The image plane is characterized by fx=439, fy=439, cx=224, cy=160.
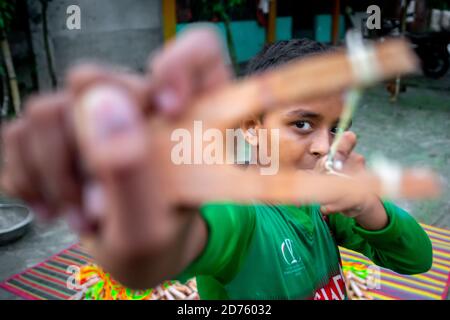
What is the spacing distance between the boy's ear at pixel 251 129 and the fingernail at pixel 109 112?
0.76 metres

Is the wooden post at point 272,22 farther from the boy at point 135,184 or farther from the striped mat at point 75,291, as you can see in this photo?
the boy at point 135,184

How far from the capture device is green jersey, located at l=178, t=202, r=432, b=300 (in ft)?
2.96

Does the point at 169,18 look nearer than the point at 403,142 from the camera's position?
No

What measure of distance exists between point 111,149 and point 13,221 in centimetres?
331

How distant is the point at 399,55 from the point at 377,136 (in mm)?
5395

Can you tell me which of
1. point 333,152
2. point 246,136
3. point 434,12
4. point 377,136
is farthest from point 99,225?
point 434,12

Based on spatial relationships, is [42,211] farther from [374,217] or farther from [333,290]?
[333,290]

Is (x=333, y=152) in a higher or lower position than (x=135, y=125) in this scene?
lower

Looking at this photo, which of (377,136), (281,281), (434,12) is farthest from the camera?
(434,12)

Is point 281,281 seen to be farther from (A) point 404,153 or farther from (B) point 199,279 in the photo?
(A) point 404,153

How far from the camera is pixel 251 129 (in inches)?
45.9

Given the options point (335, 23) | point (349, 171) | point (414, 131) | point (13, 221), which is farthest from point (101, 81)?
point (335, 23)

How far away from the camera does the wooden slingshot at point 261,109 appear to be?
1.27 feet

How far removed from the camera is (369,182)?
0.46m
